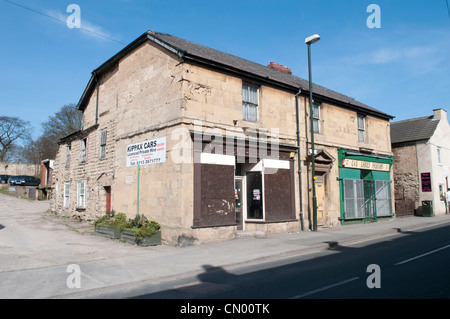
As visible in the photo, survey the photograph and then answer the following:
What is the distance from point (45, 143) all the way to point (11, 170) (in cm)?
752

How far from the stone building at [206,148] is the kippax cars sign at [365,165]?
104 mm

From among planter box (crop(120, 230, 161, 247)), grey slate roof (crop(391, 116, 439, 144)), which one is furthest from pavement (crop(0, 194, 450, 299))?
grey slate roof (crop(391, 116, 439, 144))

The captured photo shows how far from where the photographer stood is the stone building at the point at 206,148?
1198 centimetres

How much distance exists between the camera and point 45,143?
1928 inches

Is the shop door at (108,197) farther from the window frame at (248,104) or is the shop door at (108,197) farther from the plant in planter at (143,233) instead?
the window frame at (248,104)

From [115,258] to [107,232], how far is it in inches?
162

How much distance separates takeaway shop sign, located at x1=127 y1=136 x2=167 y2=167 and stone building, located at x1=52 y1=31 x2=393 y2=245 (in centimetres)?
4

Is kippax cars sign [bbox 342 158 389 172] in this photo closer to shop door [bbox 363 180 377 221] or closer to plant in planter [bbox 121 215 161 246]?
shop door [bbox 363 180 377 221]

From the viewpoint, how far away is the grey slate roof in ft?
82.6

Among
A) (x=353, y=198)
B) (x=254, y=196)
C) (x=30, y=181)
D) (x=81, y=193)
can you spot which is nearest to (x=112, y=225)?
(x=254, y=196)

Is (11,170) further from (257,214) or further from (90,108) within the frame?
(257,214)

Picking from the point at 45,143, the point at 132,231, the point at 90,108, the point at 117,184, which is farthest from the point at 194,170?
the point at 45,143

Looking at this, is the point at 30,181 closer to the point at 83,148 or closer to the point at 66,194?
the point at 66,194
